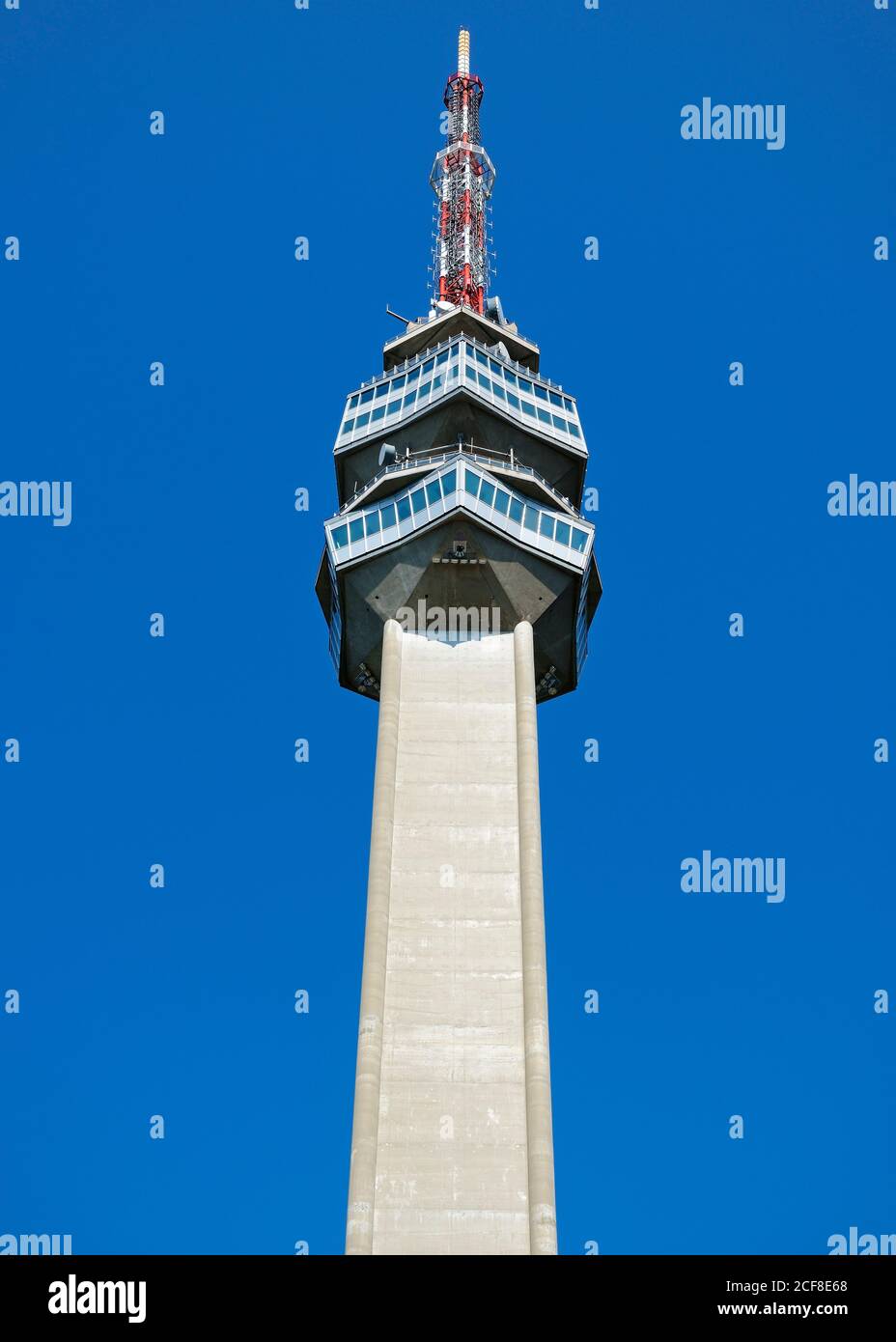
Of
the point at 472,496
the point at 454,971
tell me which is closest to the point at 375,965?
the point at 454,971

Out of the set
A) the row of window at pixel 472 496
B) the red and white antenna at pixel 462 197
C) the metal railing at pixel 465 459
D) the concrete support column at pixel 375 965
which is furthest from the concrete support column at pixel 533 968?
the red and white antenna at pixel 462 197

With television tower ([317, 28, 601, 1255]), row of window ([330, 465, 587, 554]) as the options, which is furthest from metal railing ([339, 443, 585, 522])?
row of window ([330, 465, 587, 554])

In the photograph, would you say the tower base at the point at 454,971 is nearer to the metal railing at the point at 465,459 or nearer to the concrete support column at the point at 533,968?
the concrete support column at the point at 533,968

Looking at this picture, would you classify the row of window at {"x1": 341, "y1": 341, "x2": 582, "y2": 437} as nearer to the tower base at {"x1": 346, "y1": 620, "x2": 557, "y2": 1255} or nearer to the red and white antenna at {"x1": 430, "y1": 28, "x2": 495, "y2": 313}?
the red and white antenna at {"x1": 430, "y1": 28, "x2": 495, "y2": 313}

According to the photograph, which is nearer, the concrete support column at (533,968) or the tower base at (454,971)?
the concrete support column at (533,968)
